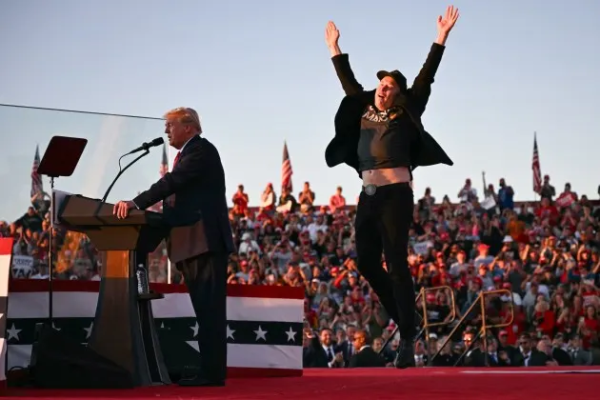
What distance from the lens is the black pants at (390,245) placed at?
26.0 feet

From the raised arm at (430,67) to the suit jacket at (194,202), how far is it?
1.47 metres

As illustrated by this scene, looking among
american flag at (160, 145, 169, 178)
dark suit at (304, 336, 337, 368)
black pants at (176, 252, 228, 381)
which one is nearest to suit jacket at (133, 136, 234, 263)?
black pants at (176, 252, 228, 381)

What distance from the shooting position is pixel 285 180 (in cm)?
3534

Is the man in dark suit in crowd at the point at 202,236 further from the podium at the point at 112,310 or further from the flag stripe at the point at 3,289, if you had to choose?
the flag stripe at the point at 3,289

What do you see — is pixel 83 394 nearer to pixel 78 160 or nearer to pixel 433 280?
pixel 78 160

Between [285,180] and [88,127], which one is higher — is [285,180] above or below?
above

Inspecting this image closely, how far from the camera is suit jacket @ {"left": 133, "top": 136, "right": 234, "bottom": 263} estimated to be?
7332 millimetres

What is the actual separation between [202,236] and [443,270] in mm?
12558

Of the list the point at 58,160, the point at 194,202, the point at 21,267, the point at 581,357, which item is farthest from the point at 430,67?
the point at 581,357

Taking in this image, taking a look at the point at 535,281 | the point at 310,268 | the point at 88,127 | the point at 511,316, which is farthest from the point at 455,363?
the point at 88,127

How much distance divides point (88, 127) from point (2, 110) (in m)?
0.66

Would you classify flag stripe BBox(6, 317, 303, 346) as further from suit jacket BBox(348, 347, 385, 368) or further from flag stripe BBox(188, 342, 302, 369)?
suit jacket BBox(348, 347, 385, 368)

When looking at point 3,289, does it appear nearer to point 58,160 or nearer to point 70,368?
point 70,368

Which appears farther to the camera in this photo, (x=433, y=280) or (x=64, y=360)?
(x=433, y=280)
